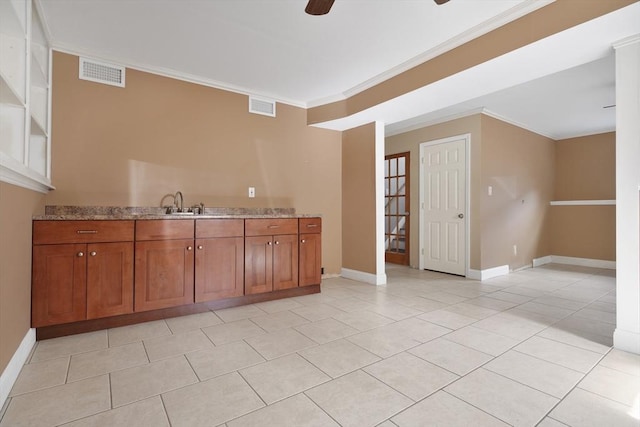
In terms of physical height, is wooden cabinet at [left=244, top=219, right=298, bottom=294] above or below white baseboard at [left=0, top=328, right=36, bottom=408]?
above

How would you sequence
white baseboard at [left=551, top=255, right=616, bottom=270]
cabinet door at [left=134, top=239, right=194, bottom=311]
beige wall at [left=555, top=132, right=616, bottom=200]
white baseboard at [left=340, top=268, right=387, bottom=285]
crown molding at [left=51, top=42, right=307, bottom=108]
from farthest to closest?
beige wall at [left=555, top=132, right=616, bottom=200], white baseboard at [left=551, top=255, right=616, bottom=270], white baseboard at [left=340, top=268, right=387, bottom=285], crown molding at [left=51, top=42, right=307, bottom=108], cabinet door at [left=134, top=239, right=194, bottom=311]

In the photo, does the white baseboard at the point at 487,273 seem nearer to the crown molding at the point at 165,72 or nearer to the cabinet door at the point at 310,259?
→ the cabinet door at the point at 310,259

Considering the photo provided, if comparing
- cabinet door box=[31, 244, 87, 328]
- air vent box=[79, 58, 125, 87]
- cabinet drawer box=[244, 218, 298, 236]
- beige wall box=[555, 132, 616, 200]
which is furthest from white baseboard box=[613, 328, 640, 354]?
beige wall box=[555, 132, 616, 200]

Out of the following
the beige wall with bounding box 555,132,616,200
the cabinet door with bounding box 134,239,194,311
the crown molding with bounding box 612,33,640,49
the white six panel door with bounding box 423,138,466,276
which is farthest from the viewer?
the beige wall with bounding box 555,132,616,200

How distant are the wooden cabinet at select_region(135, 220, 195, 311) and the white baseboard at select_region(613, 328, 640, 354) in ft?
10.6

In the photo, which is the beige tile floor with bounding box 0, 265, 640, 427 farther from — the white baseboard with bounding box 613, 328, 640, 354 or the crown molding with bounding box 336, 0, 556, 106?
the crown molding with bounding box 336, 0, 556, 106

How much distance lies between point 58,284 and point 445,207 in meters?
4.65

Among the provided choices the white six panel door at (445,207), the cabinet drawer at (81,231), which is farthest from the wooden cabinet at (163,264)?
the white six panel door at (445,207)

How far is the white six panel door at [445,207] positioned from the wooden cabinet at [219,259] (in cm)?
321

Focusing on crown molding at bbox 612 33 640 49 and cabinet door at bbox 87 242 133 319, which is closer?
crown molding at bbox 612 33 640 49

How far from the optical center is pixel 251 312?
2906 mm

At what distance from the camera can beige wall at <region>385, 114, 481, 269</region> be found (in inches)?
173

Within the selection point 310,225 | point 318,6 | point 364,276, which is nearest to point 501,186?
point 364,276

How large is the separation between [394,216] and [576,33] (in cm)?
386
